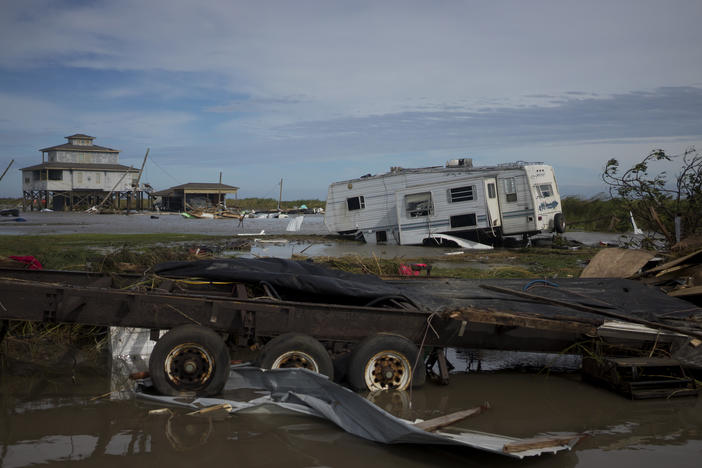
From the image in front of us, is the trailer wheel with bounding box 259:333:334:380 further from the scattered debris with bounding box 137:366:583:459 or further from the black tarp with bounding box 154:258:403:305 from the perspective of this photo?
the black tarp with bounding box 154:258:403:305

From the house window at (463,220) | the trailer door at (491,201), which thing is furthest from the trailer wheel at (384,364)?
the house window at (463,220)

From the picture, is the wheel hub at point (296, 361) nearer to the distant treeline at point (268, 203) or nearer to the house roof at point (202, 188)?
the house roof at point (202, 188)

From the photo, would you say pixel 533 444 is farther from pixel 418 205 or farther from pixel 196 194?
pixel 196 194

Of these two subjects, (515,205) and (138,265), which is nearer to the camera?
(138,265)

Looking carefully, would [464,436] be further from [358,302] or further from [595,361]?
[595,361]

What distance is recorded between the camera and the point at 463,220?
2411 centimetres

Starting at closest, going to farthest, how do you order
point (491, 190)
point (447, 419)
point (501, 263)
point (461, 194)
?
point (447, 419) < point (501, 263) < point (491, 190) < point (461, 194)

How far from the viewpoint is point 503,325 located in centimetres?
623

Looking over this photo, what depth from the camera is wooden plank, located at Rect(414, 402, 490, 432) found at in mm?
4881

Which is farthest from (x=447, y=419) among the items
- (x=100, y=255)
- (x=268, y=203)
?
(x=268, y=203)

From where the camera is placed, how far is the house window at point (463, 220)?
2387 centimetres

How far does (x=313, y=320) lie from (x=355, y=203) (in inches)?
807

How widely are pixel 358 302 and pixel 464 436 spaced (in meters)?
2.17

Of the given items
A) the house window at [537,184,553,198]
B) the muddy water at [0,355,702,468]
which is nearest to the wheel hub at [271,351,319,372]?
the muddy water at [0,355,702,468]
